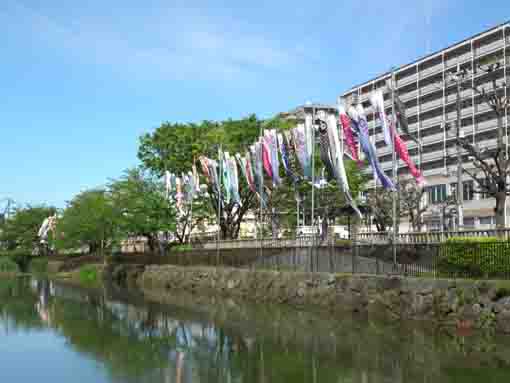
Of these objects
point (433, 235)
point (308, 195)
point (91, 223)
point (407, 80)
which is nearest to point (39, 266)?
point (91, 223)

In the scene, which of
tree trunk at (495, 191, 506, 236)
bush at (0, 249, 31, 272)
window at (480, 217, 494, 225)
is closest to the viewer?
tree trunk at (495, 191, 506, 236)

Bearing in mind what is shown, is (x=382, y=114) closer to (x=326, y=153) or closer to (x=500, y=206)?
(x=326, y=153)

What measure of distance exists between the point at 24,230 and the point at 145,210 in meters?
48.7

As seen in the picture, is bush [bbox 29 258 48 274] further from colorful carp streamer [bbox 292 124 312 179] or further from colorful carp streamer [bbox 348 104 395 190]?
colorful carp streamer [bbox 348 104 395 190]

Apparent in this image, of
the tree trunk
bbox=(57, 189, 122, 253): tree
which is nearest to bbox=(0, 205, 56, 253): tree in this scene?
bbox=(57, 189, 122, 253): tree

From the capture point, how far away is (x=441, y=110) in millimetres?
86375

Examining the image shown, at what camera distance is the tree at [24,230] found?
298ft

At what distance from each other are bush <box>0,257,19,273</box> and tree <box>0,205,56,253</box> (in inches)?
659

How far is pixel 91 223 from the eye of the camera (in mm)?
60844

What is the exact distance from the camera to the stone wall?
18.5m

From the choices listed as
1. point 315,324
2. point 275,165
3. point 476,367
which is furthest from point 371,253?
point 476,367

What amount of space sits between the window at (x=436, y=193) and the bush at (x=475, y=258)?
46534 mm

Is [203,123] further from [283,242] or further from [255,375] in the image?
[255,375]

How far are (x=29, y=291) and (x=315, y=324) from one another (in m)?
30.3
